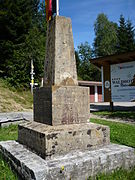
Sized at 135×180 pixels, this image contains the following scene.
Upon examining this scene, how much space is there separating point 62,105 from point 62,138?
1.73 feet

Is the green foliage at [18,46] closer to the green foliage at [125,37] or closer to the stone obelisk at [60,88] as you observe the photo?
the stone obelisk at [60,88]

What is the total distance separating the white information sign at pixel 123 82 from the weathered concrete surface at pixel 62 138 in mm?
9893

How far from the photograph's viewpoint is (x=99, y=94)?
32.6 meters

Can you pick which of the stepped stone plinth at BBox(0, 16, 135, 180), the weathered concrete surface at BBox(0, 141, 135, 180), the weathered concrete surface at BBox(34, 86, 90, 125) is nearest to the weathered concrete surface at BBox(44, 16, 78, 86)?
the stepped stone plinth at BBox(0, 16, 135, 180)

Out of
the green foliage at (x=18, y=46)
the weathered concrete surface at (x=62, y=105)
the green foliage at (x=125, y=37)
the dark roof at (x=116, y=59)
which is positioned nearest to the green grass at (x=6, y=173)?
the weathered concrete surface at (x=62, y=105)

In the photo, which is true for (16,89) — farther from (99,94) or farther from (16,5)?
(99,94)

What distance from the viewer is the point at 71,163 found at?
2.42 metres

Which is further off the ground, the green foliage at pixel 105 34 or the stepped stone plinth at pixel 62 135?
the green foliage at pixel 105 34

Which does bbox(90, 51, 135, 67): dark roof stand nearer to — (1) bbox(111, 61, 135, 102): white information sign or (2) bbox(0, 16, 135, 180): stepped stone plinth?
(1) bbox(111, 61, 135, 102): white information sign

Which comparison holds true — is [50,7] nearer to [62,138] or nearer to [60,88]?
→ [60,88]

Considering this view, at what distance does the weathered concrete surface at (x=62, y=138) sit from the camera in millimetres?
2637

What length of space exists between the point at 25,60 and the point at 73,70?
55.6 ft

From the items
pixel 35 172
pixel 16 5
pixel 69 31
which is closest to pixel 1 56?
pixel 16 5

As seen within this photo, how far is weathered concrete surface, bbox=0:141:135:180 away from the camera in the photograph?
228cm
